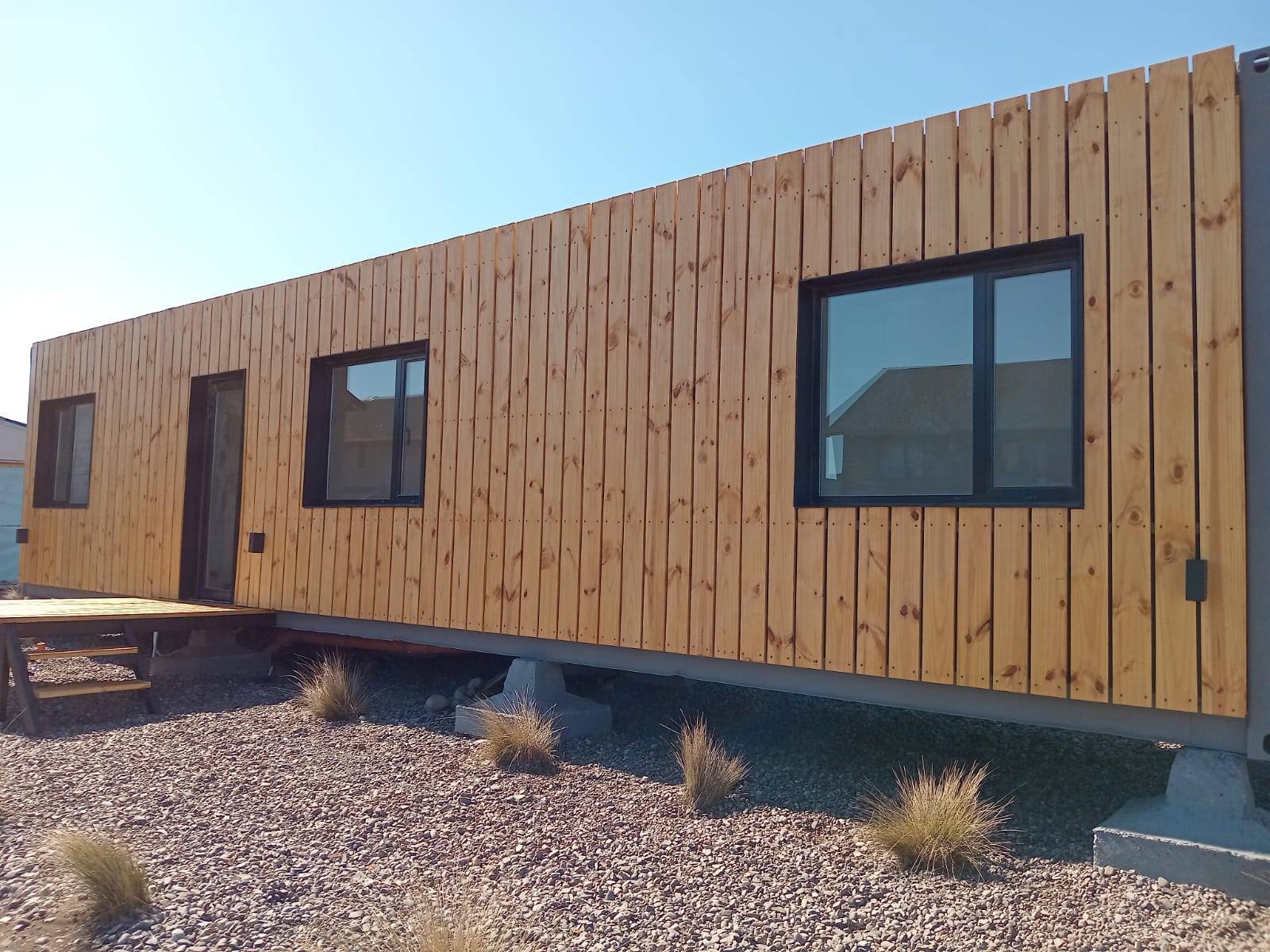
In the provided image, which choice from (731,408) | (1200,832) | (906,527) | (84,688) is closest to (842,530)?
(906,527)

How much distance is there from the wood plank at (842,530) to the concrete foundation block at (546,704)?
1863 mm

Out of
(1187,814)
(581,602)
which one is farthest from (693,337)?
(1187,814)

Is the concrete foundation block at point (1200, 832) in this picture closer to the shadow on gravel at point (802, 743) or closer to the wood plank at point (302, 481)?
the shadow on gravel at point (802, 743)

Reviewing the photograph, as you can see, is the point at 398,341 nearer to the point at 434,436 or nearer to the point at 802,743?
the point at 434,436

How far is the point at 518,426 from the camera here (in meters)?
6.23

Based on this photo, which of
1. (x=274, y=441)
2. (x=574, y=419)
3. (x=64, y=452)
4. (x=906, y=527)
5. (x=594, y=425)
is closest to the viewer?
(x=906, y=527)

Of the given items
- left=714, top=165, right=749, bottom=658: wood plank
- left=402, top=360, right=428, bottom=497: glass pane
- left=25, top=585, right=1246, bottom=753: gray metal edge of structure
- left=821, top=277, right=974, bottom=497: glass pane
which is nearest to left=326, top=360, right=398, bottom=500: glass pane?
left=402, top=360, right=428, bottom=497: glass pane

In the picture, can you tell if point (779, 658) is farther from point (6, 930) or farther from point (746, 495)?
point (6, 930)

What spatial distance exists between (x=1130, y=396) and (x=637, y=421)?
2589mm

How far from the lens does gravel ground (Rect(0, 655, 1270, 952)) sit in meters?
3.25

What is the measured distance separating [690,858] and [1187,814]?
6.29 ft

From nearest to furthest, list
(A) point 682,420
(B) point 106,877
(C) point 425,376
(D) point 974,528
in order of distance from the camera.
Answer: (B) point 106,877
(D) point 974,528
(A) point 682,420
(C) point 425,376

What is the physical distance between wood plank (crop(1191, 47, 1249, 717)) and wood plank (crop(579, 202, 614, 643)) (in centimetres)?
309

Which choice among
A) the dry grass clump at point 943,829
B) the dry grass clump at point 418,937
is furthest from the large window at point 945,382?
the dry grass clump at point 418,937
